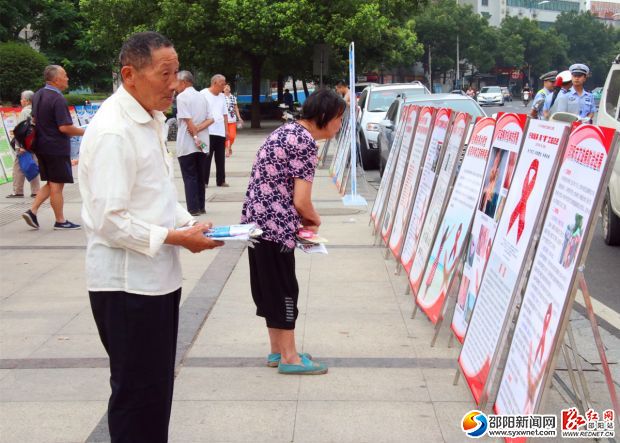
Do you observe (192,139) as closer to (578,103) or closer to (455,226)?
(578,103)

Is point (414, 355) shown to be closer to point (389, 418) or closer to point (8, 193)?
point (389, 418)

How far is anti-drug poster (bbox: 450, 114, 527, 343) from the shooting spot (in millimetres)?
4629

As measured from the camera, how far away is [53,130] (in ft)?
32.4

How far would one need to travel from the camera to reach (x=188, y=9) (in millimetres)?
31719

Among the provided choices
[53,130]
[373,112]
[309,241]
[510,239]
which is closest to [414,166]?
[309,241]

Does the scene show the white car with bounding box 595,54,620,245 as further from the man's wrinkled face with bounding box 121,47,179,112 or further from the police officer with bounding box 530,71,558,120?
the man's wrinkled face with bounding box 121,47,179,112

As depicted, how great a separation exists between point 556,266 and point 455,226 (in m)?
2.01

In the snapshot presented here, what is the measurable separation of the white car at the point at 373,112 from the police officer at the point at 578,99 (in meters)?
5.56

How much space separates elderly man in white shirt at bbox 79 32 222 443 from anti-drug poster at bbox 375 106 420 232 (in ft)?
17.8

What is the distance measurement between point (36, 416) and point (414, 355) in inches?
88.8

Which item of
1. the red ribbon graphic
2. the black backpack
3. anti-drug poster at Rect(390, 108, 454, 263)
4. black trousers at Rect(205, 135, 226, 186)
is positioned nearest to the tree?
black trousers at Rect(205, 135, 226, 186)

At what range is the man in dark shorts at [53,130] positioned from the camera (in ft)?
32.1

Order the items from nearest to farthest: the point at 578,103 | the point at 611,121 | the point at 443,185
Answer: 1. the point at 443,185
2. the point at 611,121
3. the point at 578,103

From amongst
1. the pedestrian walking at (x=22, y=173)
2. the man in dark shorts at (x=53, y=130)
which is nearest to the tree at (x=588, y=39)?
the pedestrian walking at (x=22, y=173)
